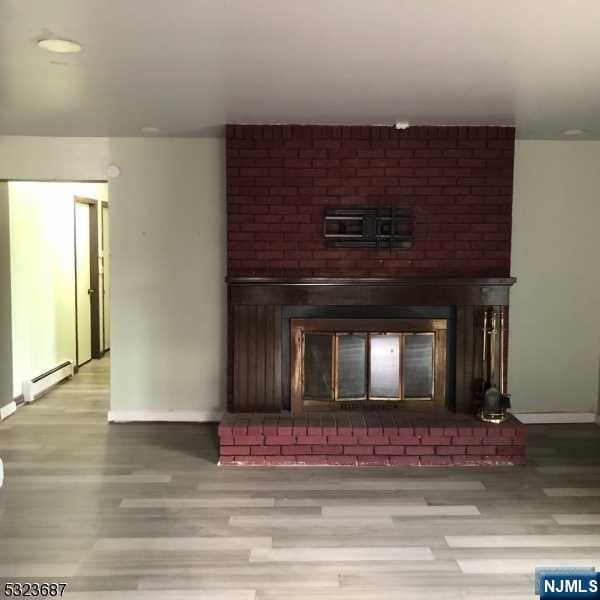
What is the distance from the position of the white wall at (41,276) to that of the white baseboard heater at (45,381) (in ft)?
0.19

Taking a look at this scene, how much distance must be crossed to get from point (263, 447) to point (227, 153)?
198 centimetres

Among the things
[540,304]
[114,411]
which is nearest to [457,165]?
[540,304]

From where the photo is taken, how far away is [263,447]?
3891 millimetres

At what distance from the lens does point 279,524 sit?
3.03 m

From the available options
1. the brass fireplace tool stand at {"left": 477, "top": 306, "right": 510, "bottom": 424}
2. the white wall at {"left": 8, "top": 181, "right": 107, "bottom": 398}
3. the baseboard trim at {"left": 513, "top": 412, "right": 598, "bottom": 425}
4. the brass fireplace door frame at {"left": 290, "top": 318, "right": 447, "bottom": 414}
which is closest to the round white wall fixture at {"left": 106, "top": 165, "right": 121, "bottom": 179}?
the white wall at {"left": 8, "top": 181, "right": 107, "bottom": 398}

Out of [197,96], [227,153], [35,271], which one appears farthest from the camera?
[35,271]

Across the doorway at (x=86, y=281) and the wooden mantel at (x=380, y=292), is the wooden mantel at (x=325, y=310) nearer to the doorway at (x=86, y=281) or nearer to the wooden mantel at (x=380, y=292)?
the wooden mantel at (x=380, y=292)

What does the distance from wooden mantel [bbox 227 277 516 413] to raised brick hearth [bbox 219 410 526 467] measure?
1.24ft

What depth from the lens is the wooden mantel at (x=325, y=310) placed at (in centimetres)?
421

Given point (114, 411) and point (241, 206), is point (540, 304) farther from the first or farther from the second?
point (114, 411)

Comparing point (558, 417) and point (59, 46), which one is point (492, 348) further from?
point (59, 46)

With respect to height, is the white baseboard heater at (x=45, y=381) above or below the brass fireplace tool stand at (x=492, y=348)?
below

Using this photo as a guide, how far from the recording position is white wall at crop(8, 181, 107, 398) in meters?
5.21

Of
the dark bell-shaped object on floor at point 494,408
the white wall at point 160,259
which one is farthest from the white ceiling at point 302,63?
the dark bell-shaped object on floor at point 494,408
